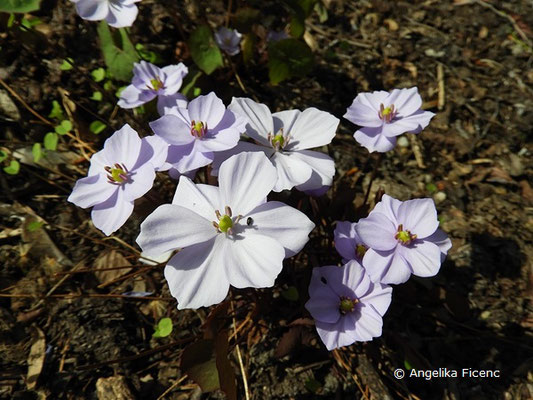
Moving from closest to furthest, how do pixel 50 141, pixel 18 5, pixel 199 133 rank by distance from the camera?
pixel 199 133
pixel 18 5
pixel 50 141

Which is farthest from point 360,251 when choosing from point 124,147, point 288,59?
point 288,59

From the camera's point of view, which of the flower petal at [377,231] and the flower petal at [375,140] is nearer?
the flower petal at [377,231]

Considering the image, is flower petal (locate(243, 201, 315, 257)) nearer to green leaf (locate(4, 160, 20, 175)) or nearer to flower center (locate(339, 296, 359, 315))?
flower center (locate(339, 296, 359, 315))

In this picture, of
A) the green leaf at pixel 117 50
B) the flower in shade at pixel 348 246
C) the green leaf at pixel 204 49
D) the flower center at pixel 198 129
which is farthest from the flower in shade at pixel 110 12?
the flower in shade at pixel 348 246

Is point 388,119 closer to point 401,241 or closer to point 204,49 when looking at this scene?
point 401,241

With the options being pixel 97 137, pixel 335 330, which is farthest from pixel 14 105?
pixel 335 330

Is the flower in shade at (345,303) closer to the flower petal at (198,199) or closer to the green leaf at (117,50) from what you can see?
the flower petal at (198,199)
